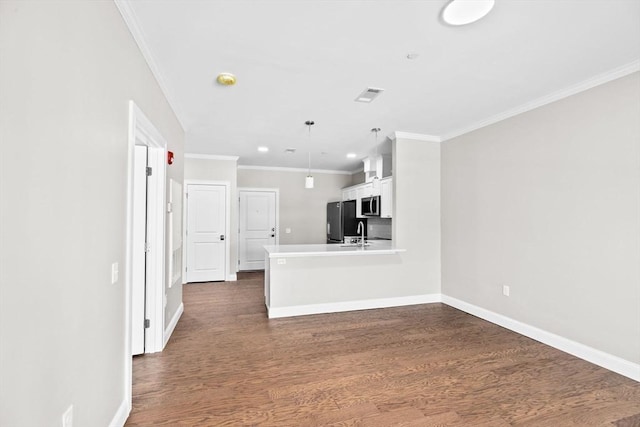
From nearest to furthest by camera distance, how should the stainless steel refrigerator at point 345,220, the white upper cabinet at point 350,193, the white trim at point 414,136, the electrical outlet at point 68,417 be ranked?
the electrical outlet at point 68,417
the white trim at point 414,136
the stainless steel refrigerator at point 345,220
the white upper cabinet at point 350,193

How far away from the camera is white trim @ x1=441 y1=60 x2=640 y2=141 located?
261 centimetres

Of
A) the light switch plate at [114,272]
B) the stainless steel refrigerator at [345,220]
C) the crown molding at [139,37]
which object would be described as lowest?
the light switch plate at [114,272]

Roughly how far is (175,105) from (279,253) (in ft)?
7.02

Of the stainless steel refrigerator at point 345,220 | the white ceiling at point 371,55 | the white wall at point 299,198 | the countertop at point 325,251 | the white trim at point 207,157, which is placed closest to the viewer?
the white ceiling at point 371,55

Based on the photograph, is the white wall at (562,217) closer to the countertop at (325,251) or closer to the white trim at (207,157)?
the countertop at (325,251)

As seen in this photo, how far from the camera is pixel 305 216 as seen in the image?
7.84 meters

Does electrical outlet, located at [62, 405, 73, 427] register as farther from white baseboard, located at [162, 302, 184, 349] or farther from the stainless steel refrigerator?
the stainless steel refrigerator

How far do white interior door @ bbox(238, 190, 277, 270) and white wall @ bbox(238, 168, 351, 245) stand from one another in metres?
0.23

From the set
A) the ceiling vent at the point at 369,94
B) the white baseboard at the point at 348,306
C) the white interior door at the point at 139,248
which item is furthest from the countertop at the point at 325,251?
the ceiling vent at the point at 369,94

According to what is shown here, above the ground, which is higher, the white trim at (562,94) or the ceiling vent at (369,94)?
the ceiling vent at (369,94)

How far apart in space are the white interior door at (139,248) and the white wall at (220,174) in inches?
128

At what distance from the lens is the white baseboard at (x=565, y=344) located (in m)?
2.60

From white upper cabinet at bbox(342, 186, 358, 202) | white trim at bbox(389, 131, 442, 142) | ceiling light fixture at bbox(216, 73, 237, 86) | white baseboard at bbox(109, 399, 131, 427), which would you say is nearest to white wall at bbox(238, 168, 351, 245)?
white upper cabinet at bbox(342, 186, 358, 202)

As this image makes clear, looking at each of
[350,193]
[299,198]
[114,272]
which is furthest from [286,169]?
[114,272]
